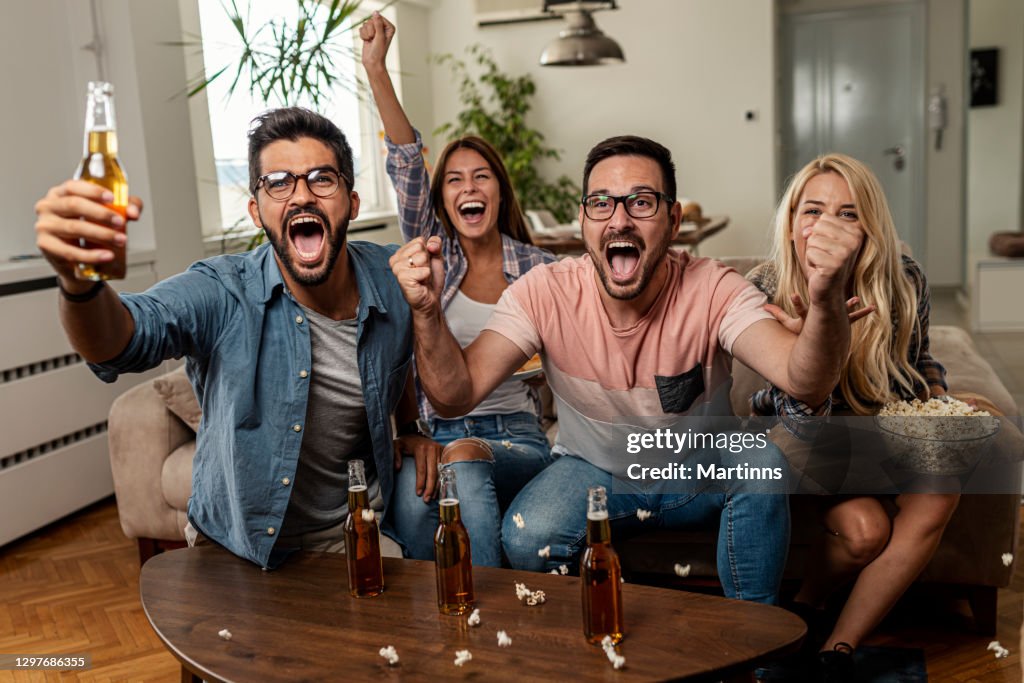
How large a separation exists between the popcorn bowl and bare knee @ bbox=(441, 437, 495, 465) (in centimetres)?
81

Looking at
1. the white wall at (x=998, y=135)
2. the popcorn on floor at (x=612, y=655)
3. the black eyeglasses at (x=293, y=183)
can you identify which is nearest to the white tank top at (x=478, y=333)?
the black eyeglasses at (x=293, y=183)

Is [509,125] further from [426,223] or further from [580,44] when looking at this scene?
[426,223]

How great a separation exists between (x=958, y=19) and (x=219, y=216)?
5.79 meters

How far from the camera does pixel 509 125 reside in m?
7.16

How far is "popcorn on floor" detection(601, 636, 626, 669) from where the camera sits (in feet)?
4.22

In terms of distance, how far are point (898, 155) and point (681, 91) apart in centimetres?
204

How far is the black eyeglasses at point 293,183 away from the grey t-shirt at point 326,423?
231 mm

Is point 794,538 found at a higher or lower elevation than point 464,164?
lower

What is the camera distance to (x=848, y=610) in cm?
204

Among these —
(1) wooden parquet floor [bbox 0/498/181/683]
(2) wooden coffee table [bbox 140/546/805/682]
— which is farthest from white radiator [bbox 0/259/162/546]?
(2) wooden coffee table [bbox 140/546/805/682]

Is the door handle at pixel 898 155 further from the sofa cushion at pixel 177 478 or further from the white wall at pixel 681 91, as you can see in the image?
the sofa cushion at pixel 177 478

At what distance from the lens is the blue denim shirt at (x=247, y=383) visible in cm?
180

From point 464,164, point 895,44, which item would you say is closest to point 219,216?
point 464,164

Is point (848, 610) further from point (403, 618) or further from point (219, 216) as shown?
point (219, 216)
